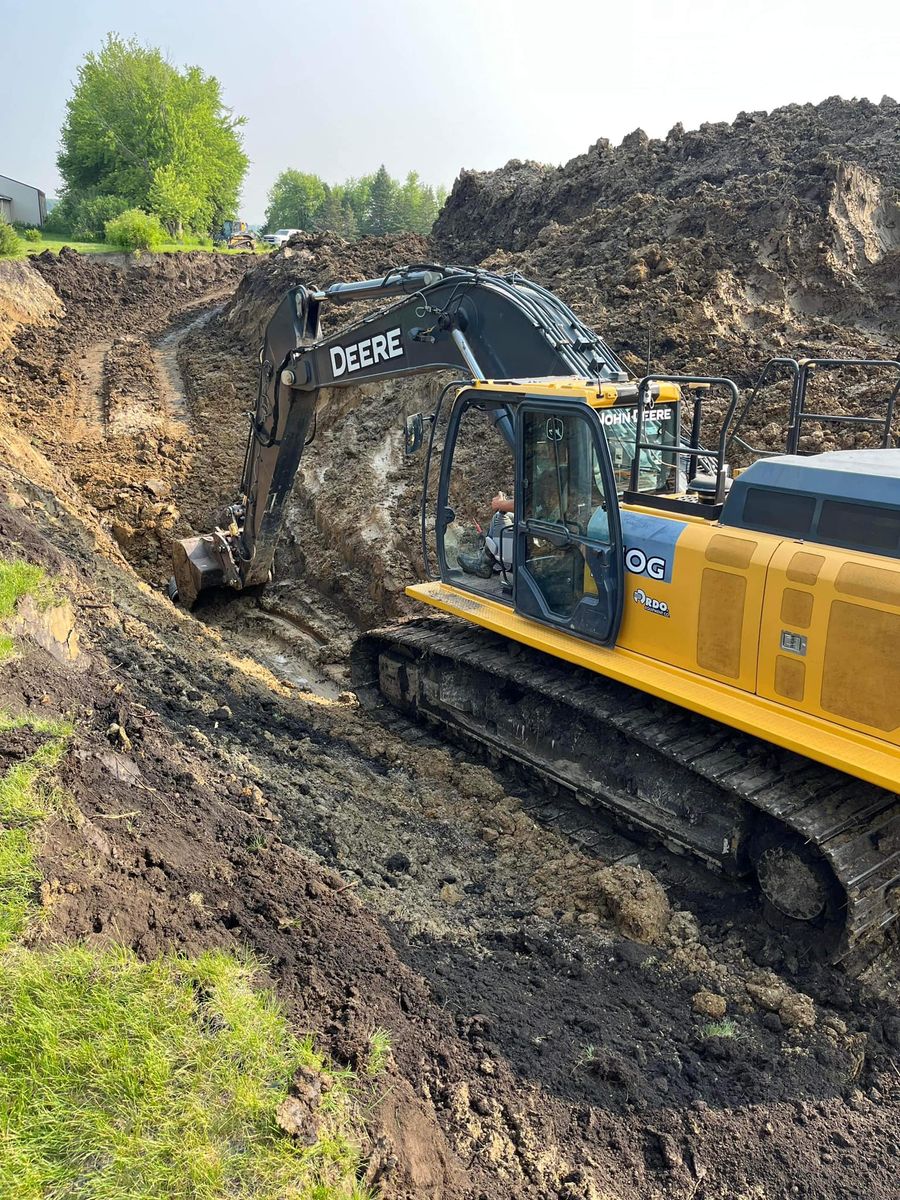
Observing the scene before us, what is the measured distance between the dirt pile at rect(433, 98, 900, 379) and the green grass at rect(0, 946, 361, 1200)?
921 centimetres

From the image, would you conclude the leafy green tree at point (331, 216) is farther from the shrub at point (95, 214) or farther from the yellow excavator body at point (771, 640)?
the yellow excavator body at point (771, 640)

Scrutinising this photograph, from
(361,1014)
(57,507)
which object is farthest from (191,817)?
(57,507)

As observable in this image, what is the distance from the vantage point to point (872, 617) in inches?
165

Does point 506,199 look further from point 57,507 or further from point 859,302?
point 57,507

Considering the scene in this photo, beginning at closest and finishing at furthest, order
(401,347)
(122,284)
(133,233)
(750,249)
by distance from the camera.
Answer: (401,347)
(750,249)
(122,284)
(133,233)

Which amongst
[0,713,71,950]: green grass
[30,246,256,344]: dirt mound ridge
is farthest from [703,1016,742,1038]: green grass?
[30,246,256,344]: dirt mound ridge

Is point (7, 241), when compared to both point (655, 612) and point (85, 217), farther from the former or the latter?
point (655, 612)

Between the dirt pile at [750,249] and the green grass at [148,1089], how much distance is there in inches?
363

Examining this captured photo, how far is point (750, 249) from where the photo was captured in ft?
39.4

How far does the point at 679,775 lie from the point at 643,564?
4.18 ft

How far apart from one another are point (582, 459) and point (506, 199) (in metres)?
17.0

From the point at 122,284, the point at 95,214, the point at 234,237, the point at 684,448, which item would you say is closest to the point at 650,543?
the point at 684,448

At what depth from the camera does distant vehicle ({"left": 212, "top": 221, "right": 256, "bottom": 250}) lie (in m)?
42.1

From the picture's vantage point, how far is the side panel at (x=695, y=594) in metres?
4.74
